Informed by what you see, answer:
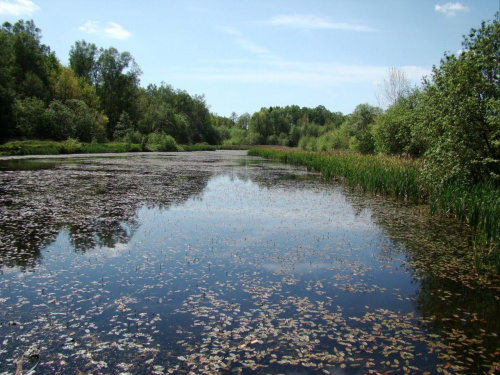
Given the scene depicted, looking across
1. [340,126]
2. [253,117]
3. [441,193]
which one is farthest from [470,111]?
[253,117]

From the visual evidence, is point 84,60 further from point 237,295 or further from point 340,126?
point 237,295

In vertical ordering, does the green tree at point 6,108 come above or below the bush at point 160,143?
above

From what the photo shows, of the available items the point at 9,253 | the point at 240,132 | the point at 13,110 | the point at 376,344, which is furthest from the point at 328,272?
the point at 240,132

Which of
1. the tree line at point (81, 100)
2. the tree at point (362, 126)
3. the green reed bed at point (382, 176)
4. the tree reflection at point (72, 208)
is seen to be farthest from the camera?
the tree line at point (81, 100)

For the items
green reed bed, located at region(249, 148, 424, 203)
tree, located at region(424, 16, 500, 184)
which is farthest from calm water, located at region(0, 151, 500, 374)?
green reed bed, located at region(249, 148, 424, 203)

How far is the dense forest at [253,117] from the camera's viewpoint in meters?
10.8

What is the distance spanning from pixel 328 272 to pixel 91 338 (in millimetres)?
3836

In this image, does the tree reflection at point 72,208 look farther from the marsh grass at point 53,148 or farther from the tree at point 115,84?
the tree at point 115,84

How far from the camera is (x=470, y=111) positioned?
34.4 ft

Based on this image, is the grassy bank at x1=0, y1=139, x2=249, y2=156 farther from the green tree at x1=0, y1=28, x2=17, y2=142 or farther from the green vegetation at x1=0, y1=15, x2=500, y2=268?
the green tree at x1=0, y1=28, x2=17, y2=142

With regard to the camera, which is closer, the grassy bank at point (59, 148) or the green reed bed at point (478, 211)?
the green reed bed at point (478, 211)

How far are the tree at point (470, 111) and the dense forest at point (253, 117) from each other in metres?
0.03

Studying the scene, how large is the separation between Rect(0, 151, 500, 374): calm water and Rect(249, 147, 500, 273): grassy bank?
0.47 m

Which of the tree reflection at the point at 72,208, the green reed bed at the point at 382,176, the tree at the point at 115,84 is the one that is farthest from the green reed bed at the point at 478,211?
the tree at the point at 115,84
